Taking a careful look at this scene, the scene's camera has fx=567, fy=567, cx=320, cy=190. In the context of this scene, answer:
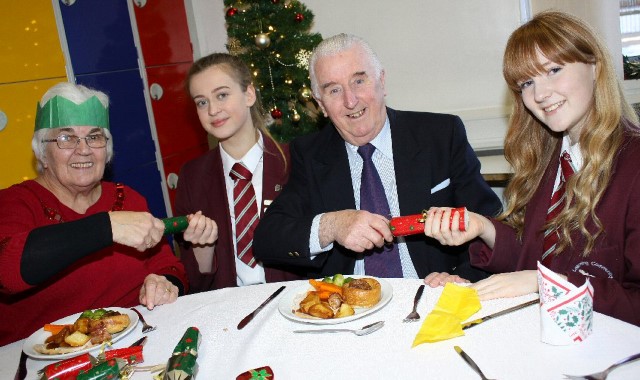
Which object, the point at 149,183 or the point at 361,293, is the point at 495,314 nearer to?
the point at 361,293

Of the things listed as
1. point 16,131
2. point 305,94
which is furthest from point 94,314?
point 305,94

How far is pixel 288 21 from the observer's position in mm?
4336

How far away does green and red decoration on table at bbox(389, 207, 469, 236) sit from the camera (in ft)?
5.76

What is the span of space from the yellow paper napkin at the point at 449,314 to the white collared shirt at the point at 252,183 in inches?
53.1

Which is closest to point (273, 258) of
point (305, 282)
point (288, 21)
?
point (305, 282)

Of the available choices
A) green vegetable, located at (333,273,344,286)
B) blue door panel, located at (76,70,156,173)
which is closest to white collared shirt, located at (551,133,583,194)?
green vegetable, located at (333,273,344,286)

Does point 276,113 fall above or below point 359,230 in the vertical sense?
above

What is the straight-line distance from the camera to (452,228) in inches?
69.4

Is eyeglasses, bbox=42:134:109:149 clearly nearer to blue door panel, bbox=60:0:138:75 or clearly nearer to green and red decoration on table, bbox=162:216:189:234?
green and red decoration on table, bbox=162:216:189:234

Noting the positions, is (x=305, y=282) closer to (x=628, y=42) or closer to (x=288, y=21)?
(x=288, y=21)

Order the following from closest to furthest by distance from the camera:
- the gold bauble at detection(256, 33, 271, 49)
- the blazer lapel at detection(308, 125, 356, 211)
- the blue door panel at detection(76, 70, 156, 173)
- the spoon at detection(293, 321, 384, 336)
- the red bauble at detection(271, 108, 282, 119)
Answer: the spoon at detection(293, 321, 384, 336)
the blazer lapel at detection(308, 125, 356, 211)
the blue door panel at detection(76, 70, 156, 173)
the gold bauble at detection(256, 33, 271, 49)
the red bauble at detection(271, 108, 282, 119)

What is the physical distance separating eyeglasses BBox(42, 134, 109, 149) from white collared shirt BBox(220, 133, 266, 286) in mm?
659

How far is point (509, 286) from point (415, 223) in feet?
1.22

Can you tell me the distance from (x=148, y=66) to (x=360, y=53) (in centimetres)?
267
